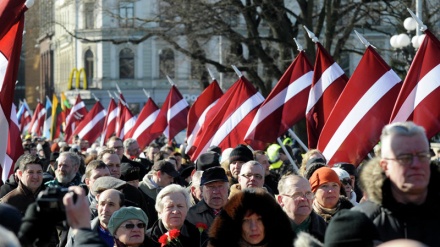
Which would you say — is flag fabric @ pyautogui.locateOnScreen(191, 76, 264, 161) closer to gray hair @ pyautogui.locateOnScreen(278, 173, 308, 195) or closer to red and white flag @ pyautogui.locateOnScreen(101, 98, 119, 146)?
gray hair @ pyautogui.locateOnScreen(278, 173, 308, 195)

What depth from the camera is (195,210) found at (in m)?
9.58

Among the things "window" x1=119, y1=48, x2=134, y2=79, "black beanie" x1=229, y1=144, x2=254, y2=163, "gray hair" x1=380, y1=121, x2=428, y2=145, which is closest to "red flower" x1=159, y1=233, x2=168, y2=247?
"gray hair" x1=380, y1=121, x2=428, y2=145

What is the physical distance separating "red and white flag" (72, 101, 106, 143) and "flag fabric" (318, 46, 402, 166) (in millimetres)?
18812

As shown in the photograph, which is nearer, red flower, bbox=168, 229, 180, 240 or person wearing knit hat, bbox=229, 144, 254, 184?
red flower, bbox=168, 229, 180, 240

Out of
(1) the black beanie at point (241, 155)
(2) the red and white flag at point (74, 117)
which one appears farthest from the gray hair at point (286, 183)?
(2) the red and white flag at point (74, 117)

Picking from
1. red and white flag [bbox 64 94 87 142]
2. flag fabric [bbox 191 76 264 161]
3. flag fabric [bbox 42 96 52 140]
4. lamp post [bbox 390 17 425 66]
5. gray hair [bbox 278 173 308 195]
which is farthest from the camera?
flag fabric [bbox 42 96 52 140]

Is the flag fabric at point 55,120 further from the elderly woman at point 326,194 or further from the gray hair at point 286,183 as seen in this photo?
the gray hair at point 286,183

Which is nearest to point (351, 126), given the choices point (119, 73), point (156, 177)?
point (156, 177)

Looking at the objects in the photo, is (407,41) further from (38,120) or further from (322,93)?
(38,120)

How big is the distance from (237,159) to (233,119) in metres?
5.19

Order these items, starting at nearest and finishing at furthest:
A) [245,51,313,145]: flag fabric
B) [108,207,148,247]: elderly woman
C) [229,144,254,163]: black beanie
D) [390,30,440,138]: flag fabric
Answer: [108,207,148,247]: elderly woman → [390,30,440,138]: flag fabric → [229,144,254,163]: black beanie → [245,51,313,145]: flag fabric

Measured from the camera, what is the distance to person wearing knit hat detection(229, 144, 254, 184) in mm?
12070

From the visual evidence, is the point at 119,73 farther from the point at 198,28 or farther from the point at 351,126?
the point at 351,126

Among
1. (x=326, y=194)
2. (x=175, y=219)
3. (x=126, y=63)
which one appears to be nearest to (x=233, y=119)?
(x=326, y=194)
